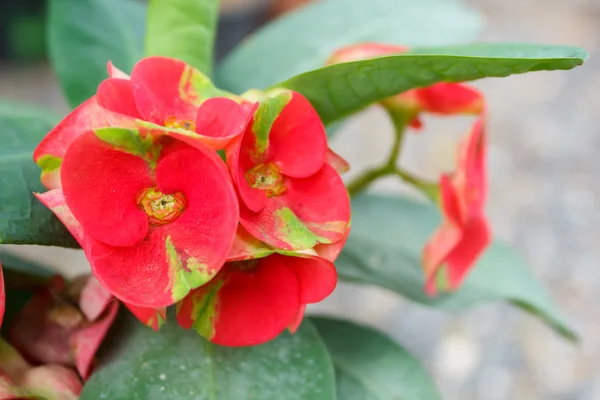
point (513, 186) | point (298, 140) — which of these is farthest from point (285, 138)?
point (513, 186)

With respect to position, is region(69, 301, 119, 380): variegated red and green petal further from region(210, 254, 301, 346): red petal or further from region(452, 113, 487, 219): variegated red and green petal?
region(452, 113, 487, 219): variegated red and green petal

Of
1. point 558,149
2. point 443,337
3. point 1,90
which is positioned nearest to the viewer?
point 443,337

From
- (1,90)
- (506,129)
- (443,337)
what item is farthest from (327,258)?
(1,90)

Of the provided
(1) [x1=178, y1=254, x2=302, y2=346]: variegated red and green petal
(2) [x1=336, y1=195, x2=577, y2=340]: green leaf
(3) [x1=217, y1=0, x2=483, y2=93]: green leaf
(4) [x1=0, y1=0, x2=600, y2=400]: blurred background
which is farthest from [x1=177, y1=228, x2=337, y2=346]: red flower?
(4) [x1=0, y1=0, x2=600, y2=400]: blurred background

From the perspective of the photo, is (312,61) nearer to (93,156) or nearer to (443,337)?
(93,156)

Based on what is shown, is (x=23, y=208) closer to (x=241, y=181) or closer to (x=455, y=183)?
(x=241, y=181)

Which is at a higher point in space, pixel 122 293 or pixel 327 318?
pixel 122 293

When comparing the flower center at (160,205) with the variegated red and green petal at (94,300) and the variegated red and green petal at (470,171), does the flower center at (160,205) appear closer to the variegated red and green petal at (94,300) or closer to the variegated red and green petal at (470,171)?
the variegated red and green petal at (94,300)
